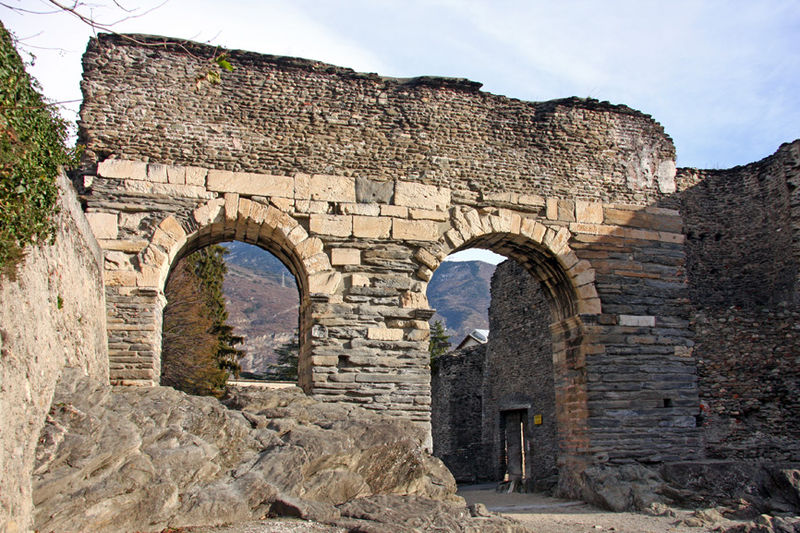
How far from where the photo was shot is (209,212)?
9273 millimetres

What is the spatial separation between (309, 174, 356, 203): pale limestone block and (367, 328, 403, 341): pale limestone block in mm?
1825

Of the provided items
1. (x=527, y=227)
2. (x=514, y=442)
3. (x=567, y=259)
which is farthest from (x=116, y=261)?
(x=514, y=442)

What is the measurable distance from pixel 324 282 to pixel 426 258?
4.76ft

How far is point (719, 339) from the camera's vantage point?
14.3m

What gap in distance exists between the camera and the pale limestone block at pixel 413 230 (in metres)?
9.84

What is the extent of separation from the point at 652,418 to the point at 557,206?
331 centimetres

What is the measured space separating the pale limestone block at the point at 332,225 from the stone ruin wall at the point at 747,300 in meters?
7.36

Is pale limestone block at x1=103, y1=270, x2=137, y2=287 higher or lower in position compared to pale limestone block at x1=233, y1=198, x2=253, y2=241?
lower

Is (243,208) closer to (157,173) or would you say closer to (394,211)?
(157,173)

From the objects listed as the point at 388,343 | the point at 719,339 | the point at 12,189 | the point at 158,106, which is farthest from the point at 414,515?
the point at 719,339

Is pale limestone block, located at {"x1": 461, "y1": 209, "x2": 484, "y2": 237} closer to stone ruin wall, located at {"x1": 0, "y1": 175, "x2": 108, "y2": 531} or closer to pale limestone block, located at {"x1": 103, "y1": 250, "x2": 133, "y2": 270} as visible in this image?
pale limestone block, located at {"x1": 103, "y1": 250, "x2": 133, "y2": 270}

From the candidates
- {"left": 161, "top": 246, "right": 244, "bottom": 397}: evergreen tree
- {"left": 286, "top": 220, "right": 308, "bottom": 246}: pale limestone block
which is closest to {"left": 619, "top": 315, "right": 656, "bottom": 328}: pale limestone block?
{"left": 286, "top": 220, "right": 308, "bottom": 246}: pale limestone block

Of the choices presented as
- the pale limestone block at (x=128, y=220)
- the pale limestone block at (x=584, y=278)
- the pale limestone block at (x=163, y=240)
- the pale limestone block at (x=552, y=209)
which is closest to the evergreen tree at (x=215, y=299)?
the pale limestone block at (x=128, y=220)

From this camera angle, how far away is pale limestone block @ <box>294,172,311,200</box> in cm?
965
